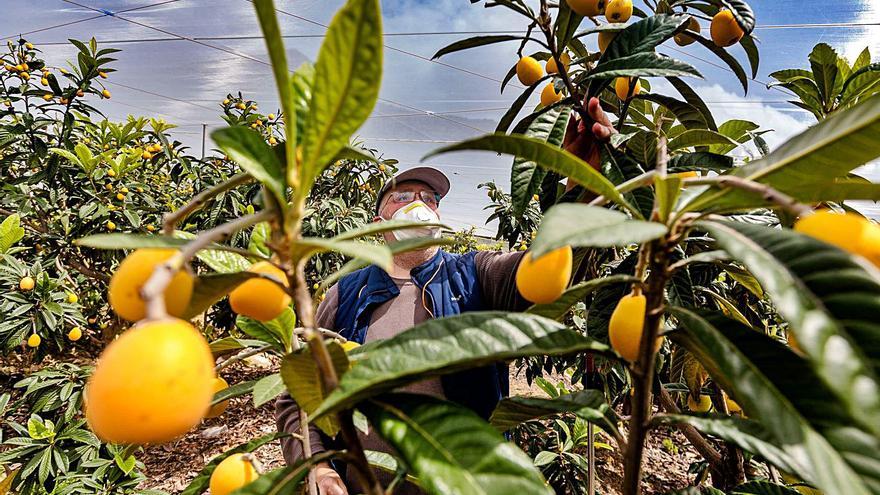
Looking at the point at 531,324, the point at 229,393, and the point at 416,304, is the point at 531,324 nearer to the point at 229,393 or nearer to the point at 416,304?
the point at 229,393

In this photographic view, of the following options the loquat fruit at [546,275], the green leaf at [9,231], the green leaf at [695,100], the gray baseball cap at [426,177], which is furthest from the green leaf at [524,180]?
the green leaf at [9,231]

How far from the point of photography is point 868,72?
1240mm

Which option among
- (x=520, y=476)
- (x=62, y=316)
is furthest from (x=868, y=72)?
(x=62, y=316)

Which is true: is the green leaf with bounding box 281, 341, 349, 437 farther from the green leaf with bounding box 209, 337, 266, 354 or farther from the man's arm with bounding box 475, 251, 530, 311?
the man's arm with bounding box 475, 251, 530, 311

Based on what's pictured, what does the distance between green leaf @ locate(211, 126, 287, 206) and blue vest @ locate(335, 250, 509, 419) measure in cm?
126

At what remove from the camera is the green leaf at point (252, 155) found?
1.33ft

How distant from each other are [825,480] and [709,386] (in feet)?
5.51

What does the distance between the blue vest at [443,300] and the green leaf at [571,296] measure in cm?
99

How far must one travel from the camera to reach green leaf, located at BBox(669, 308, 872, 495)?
1.03 feet

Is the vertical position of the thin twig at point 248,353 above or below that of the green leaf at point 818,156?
below

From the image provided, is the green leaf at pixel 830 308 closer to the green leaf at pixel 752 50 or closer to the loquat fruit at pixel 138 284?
the loquat fruit at pixel 138 284

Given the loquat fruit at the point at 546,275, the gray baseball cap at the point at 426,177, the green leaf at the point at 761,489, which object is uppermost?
the loquat fruit at the point at 546,275

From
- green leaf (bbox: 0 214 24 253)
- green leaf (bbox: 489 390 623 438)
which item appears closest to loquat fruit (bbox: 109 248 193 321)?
green leaf (bbox: 489 390 623 438)

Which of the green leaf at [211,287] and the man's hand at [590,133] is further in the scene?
the man's hand at [590,133]
